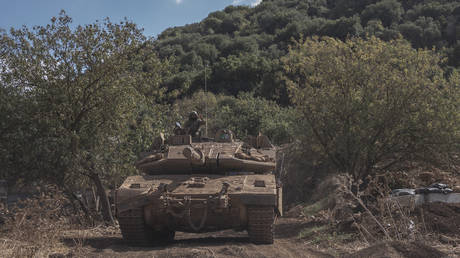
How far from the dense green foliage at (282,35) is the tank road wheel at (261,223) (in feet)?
58.7

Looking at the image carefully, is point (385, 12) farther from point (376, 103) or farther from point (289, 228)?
point (289, 228)

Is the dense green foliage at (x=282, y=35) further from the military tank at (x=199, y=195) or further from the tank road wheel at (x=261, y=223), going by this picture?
the tank road wheel at (x=261, y=223)

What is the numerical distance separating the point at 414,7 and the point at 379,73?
101 feet

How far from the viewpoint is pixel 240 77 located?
39312 mm

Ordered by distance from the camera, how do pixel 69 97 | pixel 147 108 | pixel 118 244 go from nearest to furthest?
pixel 118 244
pixel 69 97
pixel 147 108

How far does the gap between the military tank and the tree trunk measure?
7.93 ft

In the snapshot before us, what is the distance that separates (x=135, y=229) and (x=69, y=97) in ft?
13.1

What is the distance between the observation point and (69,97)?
1085 centimetres

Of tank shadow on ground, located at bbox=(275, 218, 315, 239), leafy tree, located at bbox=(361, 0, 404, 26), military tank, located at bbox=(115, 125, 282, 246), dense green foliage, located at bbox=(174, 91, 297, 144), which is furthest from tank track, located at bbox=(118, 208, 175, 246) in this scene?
leafy tree, located at bbox=(361, 0, 404, 26)

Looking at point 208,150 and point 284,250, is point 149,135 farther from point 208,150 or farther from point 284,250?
point 284,250

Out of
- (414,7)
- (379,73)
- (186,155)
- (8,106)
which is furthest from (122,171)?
(414,7)

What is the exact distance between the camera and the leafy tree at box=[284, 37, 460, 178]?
11695 millimetres

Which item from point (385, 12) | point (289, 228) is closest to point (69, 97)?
point (289, 228)

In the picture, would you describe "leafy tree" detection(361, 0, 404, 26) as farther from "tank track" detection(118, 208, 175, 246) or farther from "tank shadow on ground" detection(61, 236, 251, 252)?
"tank track" detection(118, 208, 175, 246)
